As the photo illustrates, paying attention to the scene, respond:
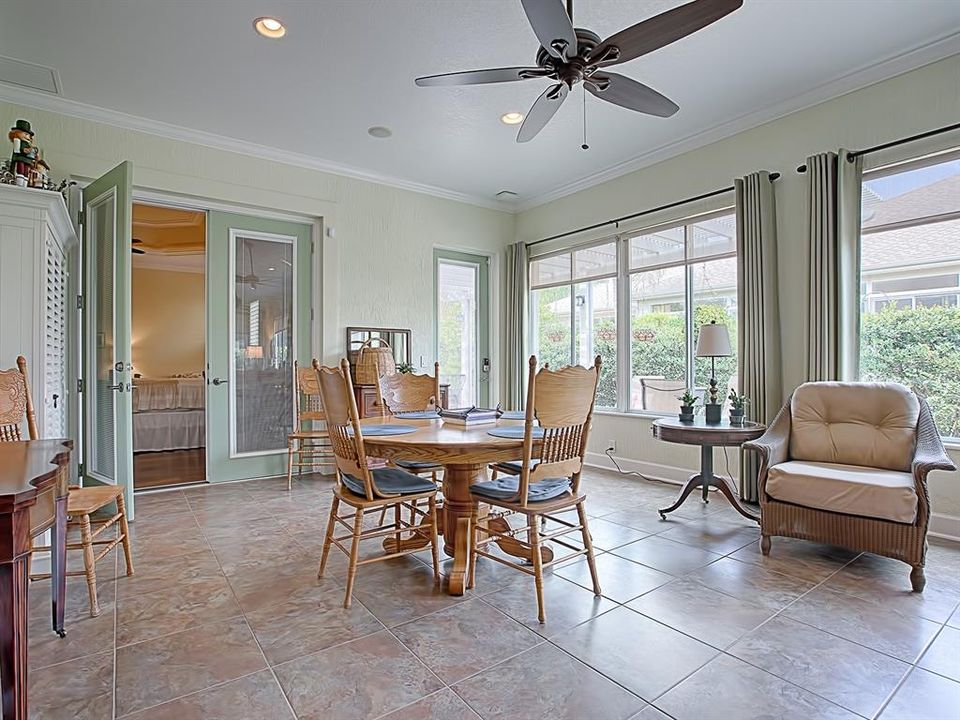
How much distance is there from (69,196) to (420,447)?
360 cm

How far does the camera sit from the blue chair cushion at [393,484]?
2.53 meters

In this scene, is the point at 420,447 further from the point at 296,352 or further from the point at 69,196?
the point at 69,196

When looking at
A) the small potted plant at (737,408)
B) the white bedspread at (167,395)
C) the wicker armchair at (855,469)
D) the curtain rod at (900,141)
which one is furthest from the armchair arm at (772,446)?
the white bedspread at (167,395)

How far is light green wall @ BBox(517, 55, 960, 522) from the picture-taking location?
129 inches

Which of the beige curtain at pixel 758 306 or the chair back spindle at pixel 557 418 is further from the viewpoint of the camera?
the beige curtain at pixel 758 306

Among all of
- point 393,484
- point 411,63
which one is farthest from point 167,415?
point 411,63

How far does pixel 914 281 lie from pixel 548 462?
9.46ft

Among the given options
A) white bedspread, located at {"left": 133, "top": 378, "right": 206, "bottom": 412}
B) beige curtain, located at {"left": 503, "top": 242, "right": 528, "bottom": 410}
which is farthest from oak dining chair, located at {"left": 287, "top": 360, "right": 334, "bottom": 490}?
beige curtain, located at {"left": 503, "top": 242, "right": 528, "bottom": 410}

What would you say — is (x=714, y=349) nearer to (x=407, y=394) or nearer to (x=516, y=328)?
(x=407, y=394)

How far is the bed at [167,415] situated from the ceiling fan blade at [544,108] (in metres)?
5.18

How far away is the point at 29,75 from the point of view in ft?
11.4

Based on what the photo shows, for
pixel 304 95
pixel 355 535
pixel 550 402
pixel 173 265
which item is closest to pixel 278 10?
pixel 304 95

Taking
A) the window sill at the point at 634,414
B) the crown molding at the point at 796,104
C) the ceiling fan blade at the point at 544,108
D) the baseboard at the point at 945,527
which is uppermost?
the crown molding at the point at 796,104

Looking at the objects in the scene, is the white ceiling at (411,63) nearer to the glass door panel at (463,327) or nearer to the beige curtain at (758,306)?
the beige curtain at (758,306)
